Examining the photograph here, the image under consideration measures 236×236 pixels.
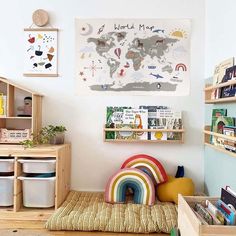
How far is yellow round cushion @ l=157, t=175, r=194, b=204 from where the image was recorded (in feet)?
7.22

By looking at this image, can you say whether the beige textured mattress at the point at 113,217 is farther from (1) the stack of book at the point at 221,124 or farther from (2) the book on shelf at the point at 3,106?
(2) the book on shelf at the point at 3,106

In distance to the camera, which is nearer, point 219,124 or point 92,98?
point 219,124

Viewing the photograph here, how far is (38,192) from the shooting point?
6.80 feet

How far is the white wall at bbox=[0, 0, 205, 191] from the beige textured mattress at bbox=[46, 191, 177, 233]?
438 millimetres

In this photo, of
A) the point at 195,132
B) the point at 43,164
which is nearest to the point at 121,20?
the point at 195,132

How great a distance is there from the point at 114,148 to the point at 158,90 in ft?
2.22

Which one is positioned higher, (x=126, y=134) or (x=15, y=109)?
(x=15, y=109)

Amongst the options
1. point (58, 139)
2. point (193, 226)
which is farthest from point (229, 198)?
point (58, 139)

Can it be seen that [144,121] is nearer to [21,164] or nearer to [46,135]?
[46,135]

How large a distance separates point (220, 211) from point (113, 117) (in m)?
1.36

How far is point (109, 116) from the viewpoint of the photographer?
96.2 inches

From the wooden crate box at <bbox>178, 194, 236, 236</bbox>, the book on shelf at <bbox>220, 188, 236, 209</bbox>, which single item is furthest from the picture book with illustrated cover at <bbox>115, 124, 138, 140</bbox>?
the book on shelf at <bbox>220, 188, 236, 209</bbox>

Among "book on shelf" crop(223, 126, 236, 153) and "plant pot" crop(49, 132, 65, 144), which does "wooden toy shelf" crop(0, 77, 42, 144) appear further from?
"book on shelf" crop(223, 126, 236, 153)

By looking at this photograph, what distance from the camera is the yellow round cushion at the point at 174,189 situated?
220cm
